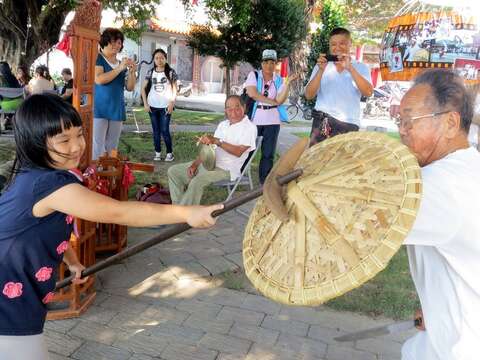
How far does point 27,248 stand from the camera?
63.1 inches

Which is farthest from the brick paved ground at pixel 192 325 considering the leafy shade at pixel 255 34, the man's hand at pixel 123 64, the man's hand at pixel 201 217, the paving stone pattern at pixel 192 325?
the leafy shade at pixel 255 34

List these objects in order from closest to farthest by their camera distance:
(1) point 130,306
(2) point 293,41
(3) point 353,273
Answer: (3) point 353,273, (1) point 130,306, (2) point 293,41

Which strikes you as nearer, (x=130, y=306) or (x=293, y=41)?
(x=130, y=306)

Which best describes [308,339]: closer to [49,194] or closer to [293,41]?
[49,194]

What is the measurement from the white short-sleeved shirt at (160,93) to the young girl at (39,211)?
5.50m

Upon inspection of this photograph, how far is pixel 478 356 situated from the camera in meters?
1.26

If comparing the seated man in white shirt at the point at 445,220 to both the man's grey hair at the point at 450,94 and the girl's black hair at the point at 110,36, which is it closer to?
the man's grey hair at the point at 450,94

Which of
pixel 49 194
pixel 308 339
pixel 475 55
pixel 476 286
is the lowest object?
pixel 308 339

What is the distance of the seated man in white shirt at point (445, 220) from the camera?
3.79 feet

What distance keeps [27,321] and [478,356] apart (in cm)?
150

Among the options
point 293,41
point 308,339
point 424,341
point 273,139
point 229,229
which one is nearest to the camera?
point 424,341

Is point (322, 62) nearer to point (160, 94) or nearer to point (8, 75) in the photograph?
point (160, 94)

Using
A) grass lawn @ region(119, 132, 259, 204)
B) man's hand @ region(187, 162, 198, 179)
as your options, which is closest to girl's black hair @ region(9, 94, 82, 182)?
man's hand @ region(187, 162, 198, 179)

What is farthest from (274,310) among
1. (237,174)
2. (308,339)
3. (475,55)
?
(475,55)
